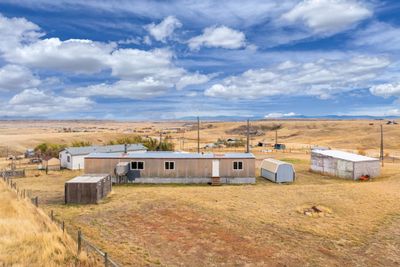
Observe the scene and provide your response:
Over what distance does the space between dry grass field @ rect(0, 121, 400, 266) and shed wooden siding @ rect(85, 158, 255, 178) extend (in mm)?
1886

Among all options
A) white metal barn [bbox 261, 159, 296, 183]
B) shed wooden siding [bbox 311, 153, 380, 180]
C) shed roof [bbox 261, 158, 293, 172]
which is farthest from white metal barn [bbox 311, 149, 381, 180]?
shed roof [bbox 261, 158, 293, 172]

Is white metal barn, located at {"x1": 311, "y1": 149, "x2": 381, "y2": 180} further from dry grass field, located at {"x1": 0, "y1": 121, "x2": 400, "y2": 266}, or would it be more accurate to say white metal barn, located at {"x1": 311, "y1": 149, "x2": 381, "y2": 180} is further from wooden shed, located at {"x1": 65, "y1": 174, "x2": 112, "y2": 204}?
wooden shed, located at {"x1": 65, "y1": 174, "x2": 112, "y2": 204}

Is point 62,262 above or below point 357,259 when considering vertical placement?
above

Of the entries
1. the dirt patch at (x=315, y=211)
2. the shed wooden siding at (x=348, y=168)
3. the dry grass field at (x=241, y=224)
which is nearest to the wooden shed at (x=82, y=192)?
the dry grass field at (x=241, y=224)

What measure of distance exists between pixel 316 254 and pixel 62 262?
12.0 m

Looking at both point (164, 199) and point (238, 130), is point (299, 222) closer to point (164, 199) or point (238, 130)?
point (164, 199)

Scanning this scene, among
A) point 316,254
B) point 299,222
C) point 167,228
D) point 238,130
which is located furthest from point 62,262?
point 238,130

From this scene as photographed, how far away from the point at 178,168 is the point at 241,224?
17.0 meters

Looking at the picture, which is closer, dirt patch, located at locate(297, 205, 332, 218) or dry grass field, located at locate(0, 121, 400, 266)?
dry grass field, located at locate(0, 121, 400, 266)

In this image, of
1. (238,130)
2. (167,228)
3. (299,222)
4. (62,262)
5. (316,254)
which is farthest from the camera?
(238,130)

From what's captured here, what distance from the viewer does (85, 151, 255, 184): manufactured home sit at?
1523 inches

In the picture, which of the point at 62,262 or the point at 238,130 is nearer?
the point at 62,262

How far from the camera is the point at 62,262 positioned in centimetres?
1348

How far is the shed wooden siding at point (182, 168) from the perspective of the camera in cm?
3872
